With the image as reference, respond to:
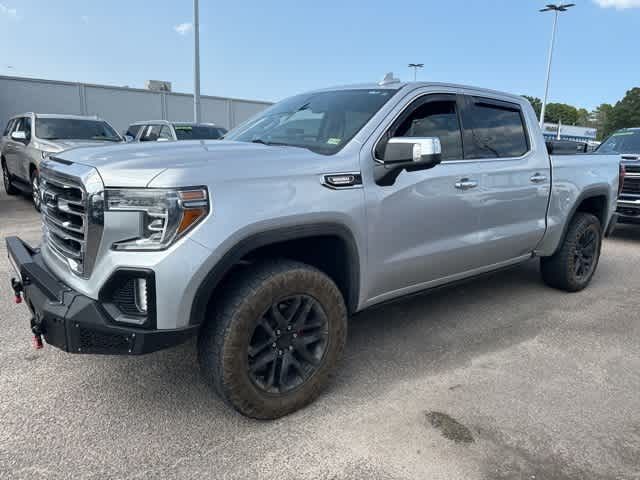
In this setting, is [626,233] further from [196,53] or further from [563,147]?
[196,53]

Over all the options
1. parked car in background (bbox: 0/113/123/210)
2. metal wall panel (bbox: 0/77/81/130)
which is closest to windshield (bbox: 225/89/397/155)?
parked car in background (bbox: 0/113/123/210)

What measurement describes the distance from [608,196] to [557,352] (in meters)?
2.36

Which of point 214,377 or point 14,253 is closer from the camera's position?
point 214,377

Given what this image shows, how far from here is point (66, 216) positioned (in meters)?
2.56

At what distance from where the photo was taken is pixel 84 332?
224cm

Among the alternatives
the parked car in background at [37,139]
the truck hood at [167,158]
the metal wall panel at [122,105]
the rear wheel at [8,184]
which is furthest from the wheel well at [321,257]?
the metal wall panel at [122,105]

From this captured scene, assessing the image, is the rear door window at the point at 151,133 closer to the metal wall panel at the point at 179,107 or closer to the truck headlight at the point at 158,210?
the truck headlight at the point at 158,210

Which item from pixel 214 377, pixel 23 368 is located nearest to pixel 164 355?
pixel 23 368

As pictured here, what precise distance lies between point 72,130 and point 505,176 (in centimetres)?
853

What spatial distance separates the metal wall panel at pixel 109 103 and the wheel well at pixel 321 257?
86.9 feet

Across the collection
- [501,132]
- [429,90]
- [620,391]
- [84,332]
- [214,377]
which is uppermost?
[429,90]

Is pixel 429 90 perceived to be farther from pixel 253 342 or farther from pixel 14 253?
pixel 14 253

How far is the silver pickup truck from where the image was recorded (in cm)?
225

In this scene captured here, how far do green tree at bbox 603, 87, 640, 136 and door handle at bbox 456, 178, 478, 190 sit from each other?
7325 centimetres
